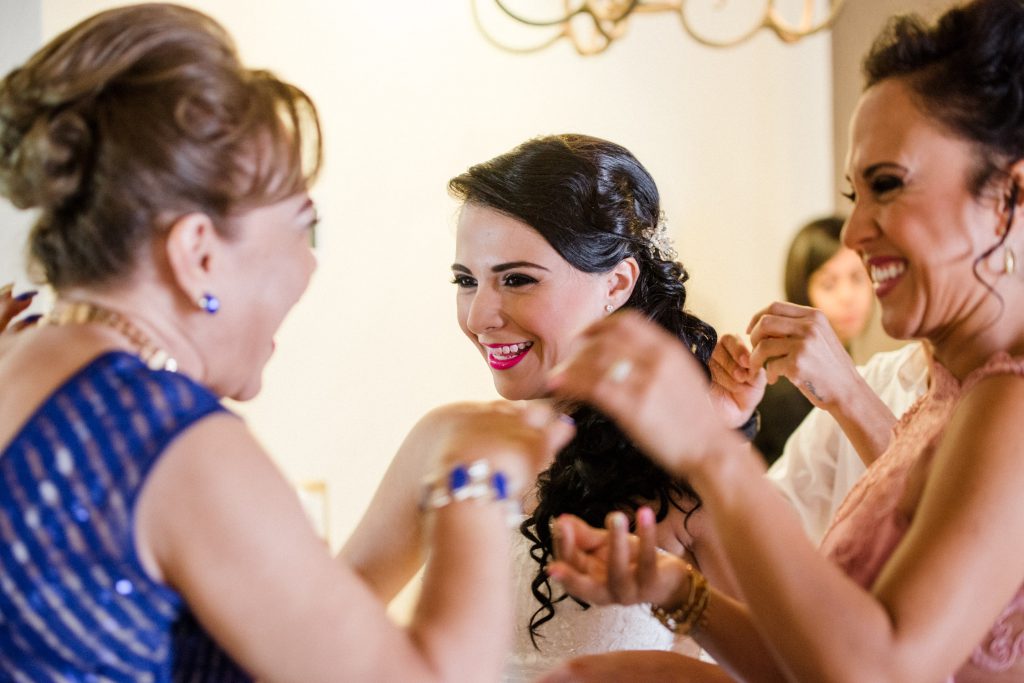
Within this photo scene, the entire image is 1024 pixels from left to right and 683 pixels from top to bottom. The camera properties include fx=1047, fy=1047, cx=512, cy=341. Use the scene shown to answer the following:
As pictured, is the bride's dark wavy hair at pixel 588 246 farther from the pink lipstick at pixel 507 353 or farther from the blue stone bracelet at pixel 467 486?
the blue stone bracelet at pixel 467 486

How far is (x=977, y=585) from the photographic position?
0.91m

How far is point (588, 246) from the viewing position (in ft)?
5.81

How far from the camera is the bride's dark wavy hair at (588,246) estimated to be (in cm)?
175

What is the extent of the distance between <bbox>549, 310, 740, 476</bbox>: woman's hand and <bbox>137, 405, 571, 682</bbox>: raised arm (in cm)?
22

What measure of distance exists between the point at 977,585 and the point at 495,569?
0.42 metres

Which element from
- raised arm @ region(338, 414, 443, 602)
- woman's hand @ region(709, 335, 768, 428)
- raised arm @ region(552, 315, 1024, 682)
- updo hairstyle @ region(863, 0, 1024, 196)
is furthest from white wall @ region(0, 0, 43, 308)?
updo hairstyle @ region(863, 0, 1024, 196)

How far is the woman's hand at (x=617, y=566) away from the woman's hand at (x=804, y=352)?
1.92 ft

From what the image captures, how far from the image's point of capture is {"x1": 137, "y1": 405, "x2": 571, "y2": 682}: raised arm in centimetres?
80

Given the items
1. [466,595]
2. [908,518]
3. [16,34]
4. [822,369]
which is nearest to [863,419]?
[822,369]

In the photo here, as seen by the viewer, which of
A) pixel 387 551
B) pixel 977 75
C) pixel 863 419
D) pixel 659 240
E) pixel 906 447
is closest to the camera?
pixel 977 75

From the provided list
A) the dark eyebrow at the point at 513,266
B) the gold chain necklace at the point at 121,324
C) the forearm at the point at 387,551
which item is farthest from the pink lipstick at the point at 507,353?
the gold chain necklace at the point at 121,324

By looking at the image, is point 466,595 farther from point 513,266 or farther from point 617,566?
point 513,266

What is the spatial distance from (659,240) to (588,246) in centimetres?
20

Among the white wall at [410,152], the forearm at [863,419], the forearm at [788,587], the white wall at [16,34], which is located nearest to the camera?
the forearm at [788,587]
